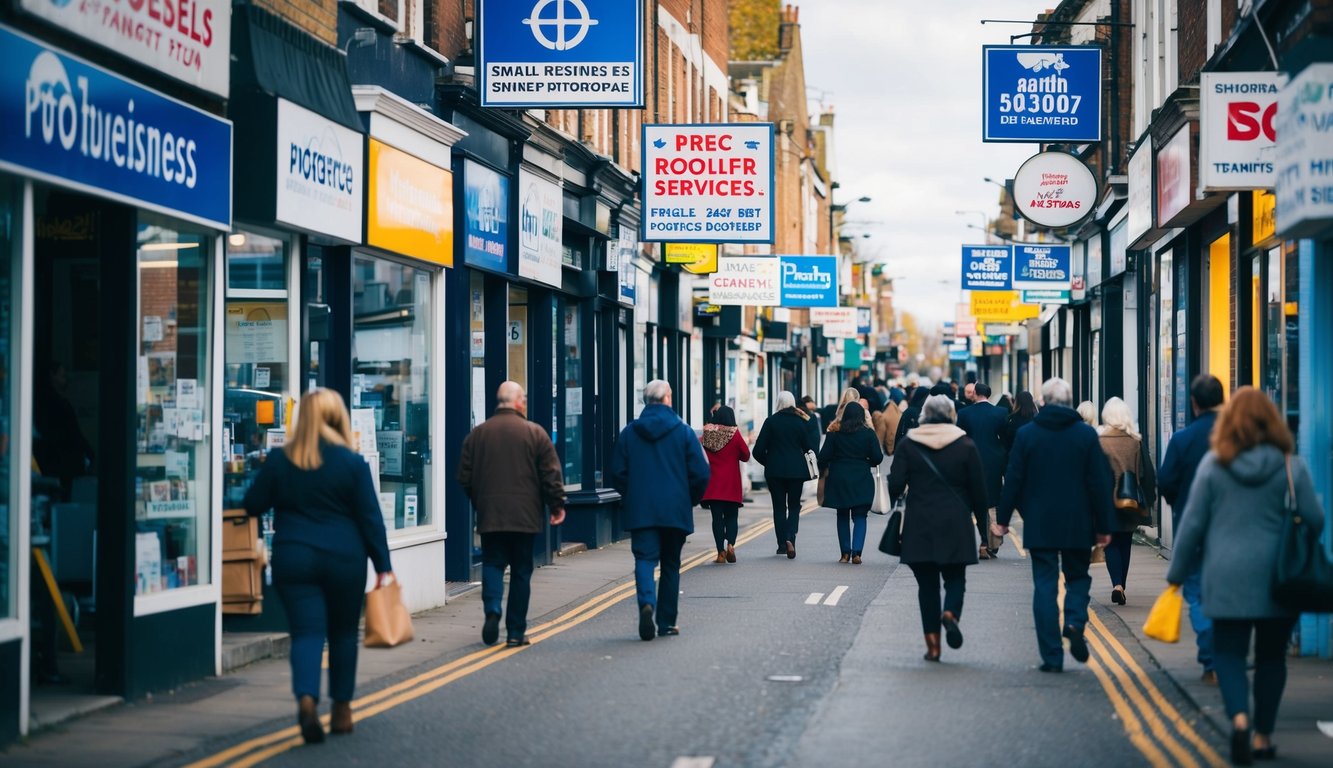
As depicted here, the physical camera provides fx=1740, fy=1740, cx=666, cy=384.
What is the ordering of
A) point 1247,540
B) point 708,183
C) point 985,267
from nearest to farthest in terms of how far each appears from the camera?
point 1247,540 → point 708,183 → point 985,267

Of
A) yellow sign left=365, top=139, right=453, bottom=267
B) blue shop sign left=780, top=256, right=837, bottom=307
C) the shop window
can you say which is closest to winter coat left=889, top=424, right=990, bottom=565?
the shop window

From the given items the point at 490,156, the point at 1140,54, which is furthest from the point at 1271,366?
the point at 1140,54

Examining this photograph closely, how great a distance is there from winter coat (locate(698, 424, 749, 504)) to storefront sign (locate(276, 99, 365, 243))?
750cm

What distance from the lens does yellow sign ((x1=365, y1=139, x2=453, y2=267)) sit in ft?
47.1

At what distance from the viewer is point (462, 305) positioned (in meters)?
17.2

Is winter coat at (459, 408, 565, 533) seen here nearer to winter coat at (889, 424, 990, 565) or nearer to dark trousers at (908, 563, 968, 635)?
winter coat at (889, 424, 990, 565)

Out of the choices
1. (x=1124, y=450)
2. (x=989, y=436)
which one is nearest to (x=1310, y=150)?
(x=1124, y=450)

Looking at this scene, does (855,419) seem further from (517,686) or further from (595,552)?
(517,686)

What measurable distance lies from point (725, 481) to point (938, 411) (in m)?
8.26

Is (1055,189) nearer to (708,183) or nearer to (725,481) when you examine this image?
(708,183)

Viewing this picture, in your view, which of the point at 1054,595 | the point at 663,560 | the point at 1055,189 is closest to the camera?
the point at 1054,595

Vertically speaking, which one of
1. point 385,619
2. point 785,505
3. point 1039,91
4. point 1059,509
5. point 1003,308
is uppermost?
point 1039,91

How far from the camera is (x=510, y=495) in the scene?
42.0 feet

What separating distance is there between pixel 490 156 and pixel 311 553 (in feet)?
32.2
